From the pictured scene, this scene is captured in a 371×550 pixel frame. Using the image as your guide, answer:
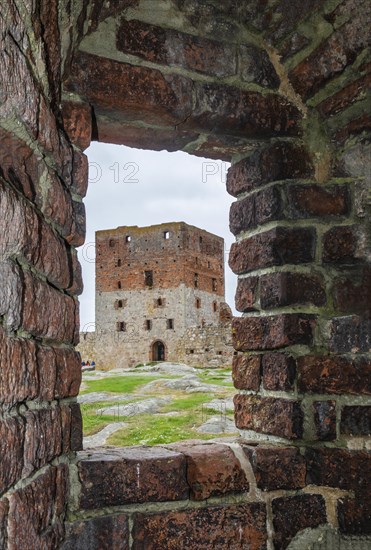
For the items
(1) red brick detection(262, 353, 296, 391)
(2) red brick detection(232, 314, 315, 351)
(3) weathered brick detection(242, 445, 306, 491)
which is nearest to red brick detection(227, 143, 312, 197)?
(2) red brick detection(232, 314, 315, 351)

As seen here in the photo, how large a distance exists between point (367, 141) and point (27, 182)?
1.54 metres

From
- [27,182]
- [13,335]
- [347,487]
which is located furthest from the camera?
[347,487]

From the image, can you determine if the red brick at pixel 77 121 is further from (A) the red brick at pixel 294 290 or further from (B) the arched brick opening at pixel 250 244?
(A) the red brick at pixel 294 290

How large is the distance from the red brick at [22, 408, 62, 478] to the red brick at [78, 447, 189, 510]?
0.25 metres

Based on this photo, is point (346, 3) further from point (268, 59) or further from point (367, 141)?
point (367, 141)

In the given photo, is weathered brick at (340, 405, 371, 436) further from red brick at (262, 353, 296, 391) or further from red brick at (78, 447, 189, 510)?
red brick at (78, 447, 189, 510)

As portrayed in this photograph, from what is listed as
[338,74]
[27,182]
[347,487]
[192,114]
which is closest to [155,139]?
[192,114]

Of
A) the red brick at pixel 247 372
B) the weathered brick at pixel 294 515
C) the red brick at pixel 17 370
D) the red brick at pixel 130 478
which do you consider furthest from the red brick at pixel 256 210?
the red brick at pixel 17 370

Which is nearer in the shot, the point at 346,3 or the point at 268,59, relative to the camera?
the point at 346,3

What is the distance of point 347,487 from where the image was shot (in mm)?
2223

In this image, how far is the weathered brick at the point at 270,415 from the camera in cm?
227

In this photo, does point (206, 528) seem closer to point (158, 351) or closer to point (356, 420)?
point (356, 420)

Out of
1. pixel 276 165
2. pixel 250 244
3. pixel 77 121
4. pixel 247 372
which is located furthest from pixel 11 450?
pixel 276 165

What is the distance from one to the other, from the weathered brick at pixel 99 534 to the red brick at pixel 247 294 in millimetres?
1034
